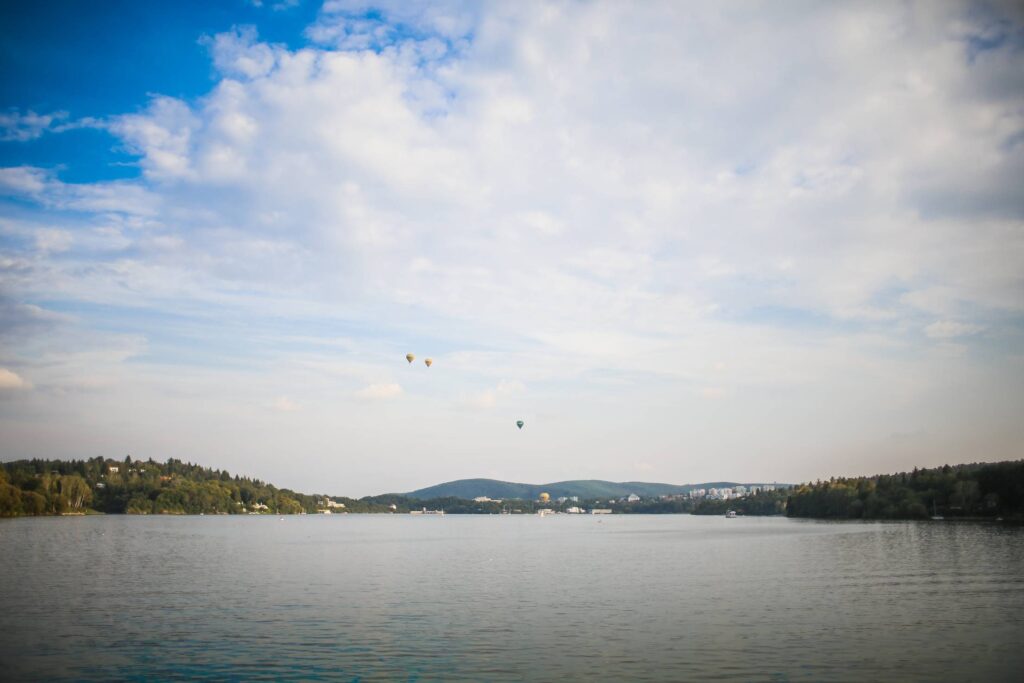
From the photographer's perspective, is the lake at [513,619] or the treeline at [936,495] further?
the treeline at [936,495]

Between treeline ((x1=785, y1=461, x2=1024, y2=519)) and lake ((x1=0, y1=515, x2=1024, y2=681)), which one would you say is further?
treeline ((x1=785, y1=461, x2=1024, y2=519))

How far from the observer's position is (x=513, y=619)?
35.5 meters

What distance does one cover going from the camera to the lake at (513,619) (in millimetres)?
25672

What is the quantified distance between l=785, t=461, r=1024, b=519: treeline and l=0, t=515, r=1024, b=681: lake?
273 feet

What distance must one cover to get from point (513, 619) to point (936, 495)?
149221mm

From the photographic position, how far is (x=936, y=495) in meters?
152

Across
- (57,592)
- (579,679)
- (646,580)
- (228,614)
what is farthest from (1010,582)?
(57,592)

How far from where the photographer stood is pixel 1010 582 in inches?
1871

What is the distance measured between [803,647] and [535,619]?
12.7m

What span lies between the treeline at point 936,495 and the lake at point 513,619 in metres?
83.2

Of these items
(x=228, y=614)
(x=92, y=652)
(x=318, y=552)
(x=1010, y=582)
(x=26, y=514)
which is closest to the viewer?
(x=92, y=652)

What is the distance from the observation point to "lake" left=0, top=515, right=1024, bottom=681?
25.7 meters

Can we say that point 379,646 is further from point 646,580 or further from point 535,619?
point 646,580

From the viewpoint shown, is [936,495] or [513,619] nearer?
[513,619]
